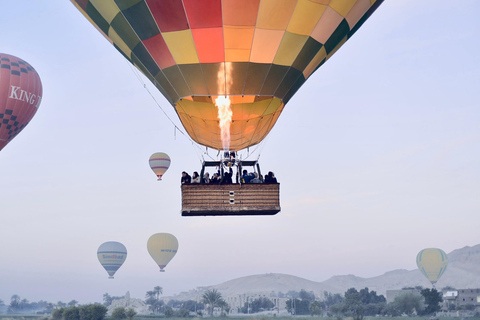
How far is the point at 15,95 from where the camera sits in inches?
1220

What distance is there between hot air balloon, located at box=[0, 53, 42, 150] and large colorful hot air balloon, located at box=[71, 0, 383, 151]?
17099 millimetres

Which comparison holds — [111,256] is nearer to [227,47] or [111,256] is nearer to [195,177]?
[195,177]

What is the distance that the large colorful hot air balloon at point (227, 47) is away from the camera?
13227mm

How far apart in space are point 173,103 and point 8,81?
61.9 ft

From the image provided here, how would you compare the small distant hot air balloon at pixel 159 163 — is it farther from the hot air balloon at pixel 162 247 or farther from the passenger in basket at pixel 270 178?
the passenger in basket at pixel 270 178

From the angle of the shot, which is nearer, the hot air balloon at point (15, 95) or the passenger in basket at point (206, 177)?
the passenger in basket at point (206, 177)

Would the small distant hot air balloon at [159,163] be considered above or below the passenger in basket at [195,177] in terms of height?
above

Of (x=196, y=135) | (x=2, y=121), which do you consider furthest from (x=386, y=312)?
(x=196, y=135)

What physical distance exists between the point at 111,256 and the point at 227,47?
46437 millimetres

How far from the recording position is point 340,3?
13.9 metres

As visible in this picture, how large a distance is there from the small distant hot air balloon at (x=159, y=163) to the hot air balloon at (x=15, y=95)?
1212 centimetres

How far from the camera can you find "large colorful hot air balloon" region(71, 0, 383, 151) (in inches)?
521

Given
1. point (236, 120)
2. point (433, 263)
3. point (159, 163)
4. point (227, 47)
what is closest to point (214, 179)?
point (236, 120)

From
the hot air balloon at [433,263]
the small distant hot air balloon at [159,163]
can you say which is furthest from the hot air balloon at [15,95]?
the hot air balloon at [433,263]
